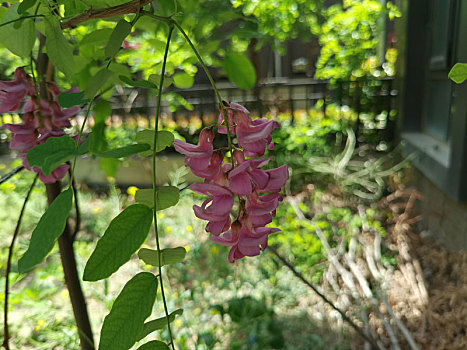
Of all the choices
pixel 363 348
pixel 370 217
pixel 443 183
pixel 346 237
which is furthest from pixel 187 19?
pixel 370 217

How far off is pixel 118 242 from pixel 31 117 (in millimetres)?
311

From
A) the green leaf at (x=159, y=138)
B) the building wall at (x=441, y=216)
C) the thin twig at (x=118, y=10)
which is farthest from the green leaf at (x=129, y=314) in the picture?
the building wall at (x=441, y=216)

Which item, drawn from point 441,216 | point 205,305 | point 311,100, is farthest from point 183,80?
point 311,100

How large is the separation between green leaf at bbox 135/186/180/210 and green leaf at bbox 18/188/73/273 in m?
0.08

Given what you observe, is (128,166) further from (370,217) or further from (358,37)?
(358,37)

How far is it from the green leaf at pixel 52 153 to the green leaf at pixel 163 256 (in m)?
0.16

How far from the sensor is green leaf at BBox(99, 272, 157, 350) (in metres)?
0.35

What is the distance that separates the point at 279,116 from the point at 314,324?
2.61m

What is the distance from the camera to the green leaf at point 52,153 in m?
0.34

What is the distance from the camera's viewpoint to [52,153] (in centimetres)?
36

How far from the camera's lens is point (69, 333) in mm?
1479

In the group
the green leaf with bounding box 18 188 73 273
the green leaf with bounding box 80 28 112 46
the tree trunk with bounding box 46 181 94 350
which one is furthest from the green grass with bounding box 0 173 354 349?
Result: the green leaf with bounding box 18 188 73 273

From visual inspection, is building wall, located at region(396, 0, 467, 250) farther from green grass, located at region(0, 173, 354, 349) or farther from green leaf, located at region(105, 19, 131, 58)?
green leaf, located at region(105, 19, 131, 58)

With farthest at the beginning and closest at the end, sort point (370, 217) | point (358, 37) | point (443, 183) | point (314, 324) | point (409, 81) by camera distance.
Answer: point (358, 37) → point (409, 81) → point (370, 217) → point (443, 183) → point (314, 324)
